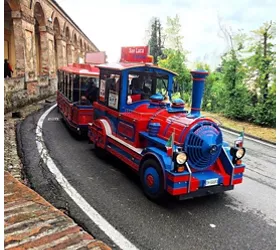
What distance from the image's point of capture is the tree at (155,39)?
28.9 m

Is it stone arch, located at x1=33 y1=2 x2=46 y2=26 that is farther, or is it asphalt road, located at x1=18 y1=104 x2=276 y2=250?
stone arch, located at x1=33 y1=2 x2=46 y2=26

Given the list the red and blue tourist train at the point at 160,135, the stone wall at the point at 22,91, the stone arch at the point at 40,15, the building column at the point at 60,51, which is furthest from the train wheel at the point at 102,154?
the building column at the point at 60,51

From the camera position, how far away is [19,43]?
553 inches

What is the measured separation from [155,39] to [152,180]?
88.6 ft

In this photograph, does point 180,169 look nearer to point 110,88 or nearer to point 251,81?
point 110,88

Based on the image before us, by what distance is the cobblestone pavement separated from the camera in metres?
2.97

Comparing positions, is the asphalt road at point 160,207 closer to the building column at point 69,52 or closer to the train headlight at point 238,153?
the train headlight at point 238,153

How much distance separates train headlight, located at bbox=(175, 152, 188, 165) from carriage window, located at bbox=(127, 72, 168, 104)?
7.20 feet

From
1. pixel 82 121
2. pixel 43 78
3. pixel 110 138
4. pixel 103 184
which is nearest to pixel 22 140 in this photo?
pixel 82 121

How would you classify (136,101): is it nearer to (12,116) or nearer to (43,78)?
(12,116)

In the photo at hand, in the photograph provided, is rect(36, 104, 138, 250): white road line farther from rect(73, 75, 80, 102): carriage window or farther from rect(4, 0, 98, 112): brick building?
rect(4, 0, 98, 112): brick building

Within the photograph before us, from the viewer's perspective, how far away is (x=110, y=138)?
623 cm

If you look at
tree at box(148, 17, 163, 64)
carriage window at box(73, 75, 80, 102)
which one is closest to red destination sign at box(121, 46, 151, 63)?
carriage window at box(73, 75, 80, 102)

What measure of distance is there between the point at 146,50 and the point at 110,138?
2.16m
